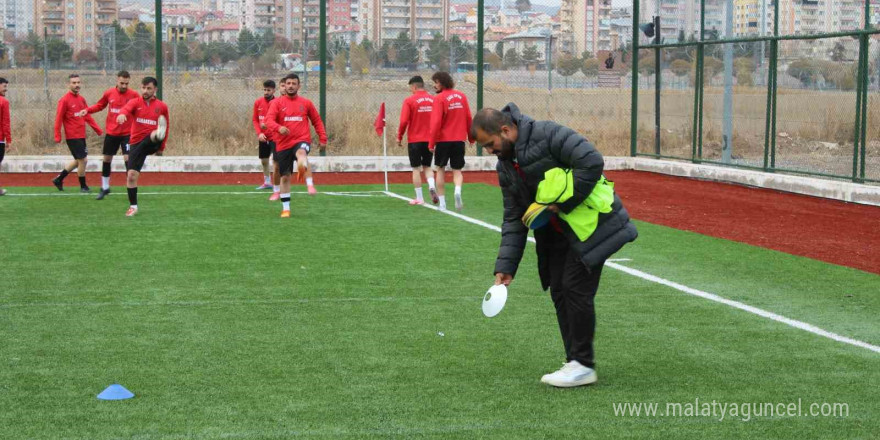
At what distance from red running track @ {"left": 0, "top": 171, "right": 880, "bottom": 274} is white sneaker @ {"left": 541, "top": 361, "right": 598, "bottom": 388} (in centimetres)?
580

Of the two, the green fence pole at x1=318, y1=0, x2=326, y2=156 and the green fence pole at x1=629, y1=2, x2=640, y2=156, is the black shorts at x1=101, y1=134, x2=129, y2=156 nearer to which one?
the green fence pole at x1=318, y1=0, x2=326, y2=156

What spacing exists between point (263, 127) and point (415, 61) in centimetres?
762

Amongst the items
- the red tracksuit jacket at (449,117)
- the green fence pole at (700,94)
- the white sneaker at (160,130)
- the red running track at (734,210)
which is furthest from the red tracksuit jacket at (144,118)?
the green fence pole at (700,94)

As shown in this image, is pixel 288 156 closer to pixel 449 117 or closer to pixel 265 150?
pixel 449 117

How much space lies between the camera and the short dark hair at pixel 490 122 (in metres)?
6.19

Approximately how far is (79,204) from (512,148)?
1212cm

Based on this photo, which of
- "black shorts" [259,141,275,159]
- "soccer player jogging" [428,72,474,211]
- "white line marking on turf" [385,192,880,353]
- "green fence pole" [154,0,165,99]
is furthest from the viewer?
"green fence pole" [154,0,165,99]

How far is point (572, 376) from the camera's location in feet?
21.0

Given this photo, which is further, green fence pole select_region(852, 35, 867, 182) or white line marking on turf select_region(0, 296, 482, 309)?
green fence pole select_region(852, 35, 867, 182)

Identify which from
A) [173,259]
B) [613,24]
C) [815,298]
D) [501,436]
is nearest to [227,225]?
[173,259]

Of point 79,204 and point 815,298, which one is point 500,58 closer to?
point 79,204

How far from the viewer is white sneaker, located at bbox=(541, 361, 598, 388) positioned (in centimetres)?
640

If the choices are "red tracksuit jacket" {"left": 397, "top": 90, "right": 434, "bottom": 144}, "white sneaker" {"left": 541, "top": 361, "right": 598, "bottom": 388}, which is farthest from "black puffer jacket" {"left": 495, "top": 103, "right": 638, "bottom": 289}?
"red tracksuit jacket" {"left": 397, "top": 90, "right": 434, "bottom": 144}

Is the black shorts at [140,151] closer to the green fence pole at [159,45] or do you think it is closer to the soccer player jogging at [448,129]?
the soccer player jogging at [448,129]
